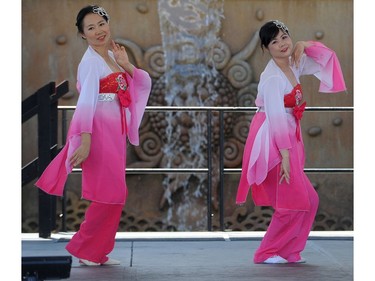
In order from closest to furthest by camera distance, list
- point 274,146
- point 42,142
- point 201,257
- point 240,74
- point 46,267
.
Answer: point 46,267, point 274,146, point 201,257, point 42,142, point 240,74

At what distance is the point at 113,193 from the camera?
4.69 m

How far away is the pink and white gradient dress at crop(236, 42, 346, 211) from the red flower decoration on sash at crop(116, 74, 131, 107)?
0.62 metres

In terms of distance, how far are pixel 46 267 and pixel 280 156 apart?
1527 millimetres

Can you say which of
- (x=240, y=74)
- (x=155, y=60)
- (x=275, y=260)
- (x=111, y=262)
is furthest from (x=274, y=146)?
(x=155, y=60)

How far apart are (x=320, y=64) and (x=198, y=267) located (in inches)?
45.8

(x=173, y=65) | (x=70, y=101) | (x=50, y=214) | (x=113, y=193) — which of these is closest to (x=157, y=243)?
(x=50, y=214)

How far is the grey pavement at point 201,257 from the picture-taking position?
4527 millimetres

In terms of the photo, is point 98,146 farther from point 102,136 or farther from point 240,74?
point 240,74

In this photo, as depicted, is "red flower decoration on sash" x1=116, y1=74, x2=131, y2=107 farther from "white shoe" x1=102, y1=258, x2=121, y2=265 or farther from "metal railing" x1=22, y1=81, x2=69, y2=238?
"metal railing" x1=22, y1=81, x2=69, y2=238

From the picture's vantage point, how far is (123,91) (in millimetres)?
4746

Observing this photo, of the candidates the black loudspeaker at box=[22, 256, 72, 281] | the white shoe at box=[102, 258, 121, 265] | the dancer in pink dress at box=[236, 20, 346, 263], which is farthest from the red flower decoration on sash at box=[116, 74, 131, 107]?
the black loudspeaker at box=[22, 256, 72, 281]

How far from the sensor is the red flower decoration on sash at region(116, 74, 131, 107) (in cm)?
472

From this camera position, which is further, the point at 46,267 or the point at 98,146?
the point at 98,146
